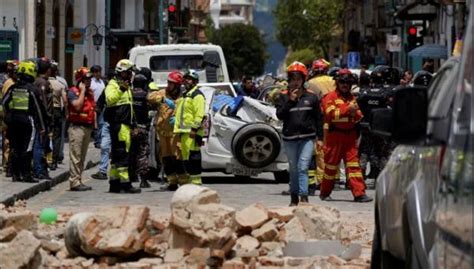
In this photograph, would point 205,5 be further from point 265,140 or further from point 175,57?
point 265,140

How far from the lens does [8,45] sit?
41.0 metres

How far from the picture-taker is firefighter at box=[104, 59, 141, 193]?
20469 mm

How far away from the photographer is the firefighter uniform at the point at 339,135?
18500mm

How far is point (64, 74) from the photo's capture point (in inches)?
2028

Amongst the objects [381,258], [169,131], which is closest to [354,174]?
[169,131]

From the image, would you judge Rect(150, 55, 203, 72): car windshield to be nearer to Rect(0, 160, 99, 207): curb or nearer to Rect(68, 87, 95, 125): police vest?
Rect(0, 160, 99, 207): curb

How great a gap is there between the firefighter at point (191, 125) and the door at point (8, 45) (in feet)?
70.5

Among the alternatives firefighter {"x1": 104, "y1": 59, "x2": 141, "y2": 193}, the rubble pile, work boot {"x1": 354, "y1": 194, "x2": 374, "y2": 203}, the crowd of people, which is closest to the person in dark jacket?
the crowd of people

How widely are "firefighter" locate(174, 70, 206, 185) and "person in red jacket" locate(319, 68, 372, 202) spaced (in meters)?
1.95

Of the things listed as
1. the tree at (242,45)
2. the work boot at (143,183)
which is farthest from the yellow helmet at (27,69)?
the tree at (242,45)

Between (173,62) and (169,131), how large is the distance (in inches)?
385

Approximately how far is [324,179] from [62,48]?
31746 mm

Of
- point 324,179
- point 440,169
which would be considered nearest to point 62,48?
point 324,179

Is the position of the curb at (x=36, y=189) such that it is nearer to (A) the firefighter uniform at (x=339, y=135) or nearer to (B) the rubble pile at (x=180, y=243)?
(A) the firefighter uniform at (x=339, y=135)
